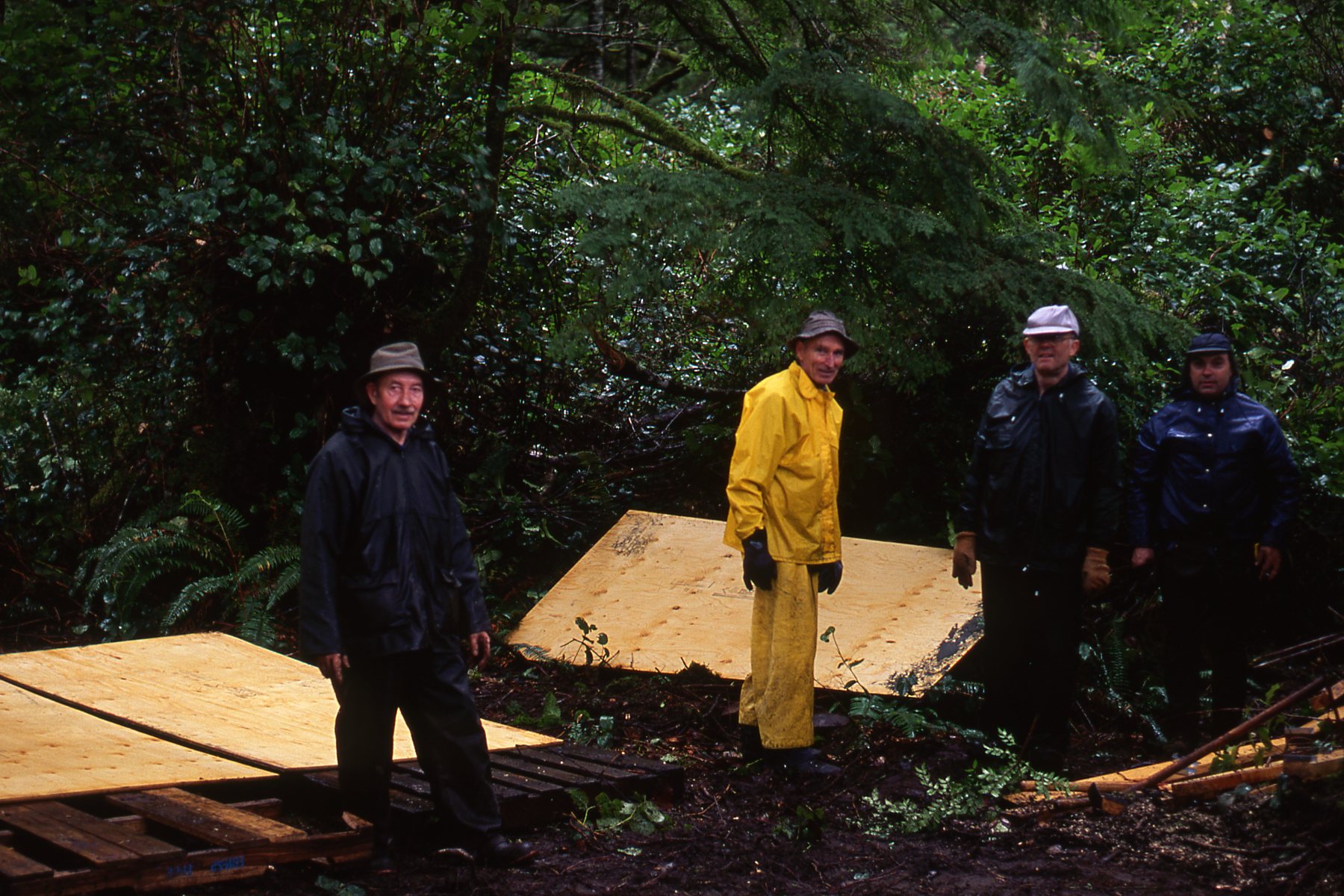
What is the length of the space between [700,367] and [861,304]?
3563 mm

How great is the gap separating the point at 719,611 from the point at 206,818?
3934 mm

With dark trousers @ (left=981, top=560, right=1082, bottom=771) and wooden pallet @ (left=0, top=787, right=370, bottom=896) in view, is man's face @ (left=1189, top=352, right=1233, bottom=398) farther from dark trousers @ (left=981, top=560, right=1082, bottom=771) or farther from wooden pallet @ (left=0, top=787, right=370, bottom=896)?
wooden pallet @ (left=0, top=787, right=370, bottom=896)

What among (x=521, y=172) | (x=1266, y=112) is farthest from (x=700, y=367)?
(x=1266, y=112)

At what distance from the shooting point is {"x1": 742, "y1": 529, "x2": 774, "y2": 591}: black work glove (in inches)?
233

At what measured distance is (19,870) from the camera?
3756mm

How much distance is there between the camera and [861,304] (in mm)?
7199

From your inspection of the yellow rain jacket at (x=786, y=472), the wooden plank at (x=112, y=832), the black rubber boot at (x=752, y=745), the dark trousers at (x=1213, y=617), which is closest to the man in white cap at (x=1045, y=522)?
the dark trousers at (x=1213, y=617)

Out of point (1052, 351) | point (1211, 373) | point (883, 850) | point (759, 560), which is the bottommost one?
point (883, 850)

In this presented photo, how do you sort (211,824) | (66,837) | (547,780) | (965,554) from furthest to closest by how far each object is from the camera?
(965,554) → (547,780) → (211,824) → (66,837)

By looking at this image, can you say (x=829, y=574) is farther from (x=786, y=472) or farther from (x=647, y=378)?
(x=647, y=378)

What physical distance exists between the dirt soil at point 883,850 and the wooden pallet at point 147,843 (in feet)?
0.33

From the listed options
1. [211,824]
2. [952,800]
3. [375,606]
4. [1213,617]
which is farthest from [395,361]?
[1213,617]

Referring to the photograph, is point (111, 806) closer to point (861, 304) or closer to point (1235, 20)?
point (861, 304)

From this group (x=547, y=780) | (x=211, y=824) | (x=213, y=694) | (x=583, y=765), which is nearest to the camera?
(x=211, y=824)
